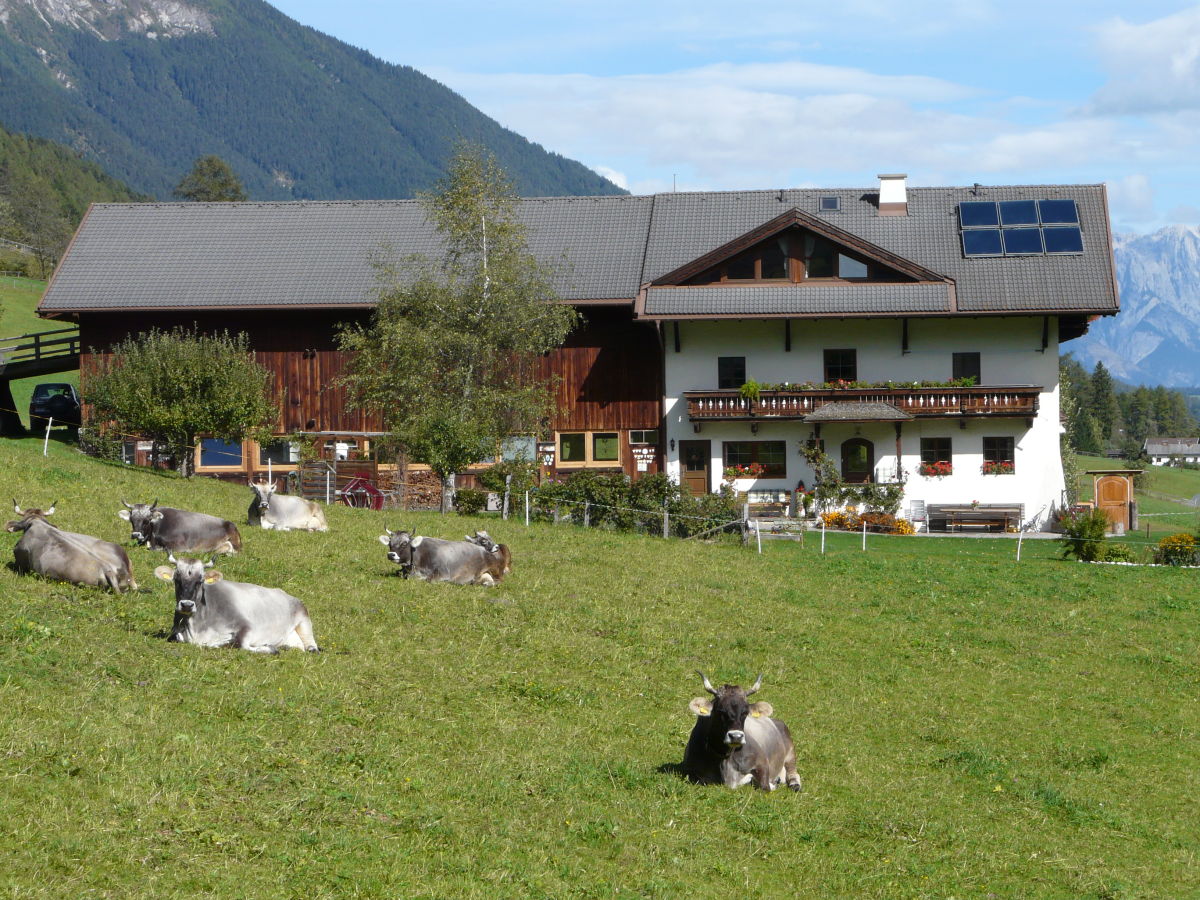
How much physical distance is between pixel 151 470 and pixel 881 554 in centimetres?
2086

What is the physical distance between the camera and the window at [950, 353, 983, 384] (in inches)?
1933

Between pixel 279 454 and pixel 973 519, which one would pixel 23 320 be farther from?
pixel 973 519

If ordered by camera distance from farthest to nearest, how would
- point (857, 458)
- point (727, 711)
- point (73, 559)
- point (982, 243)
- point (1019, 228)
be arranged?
1. point (1019, 228)
2. point (982, 243)
3. point (857, 458)
4. point (73, 559)
5. point (727, 711)

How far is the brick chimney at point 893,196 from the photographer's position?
5334cm

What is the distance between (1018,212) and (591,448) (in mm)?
18691

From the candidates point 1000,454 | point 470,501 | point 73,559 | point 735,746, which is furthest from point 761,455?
point 735,746

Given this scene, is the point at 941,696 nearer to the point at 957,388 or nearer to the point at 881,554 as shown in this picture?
the point at 881,554

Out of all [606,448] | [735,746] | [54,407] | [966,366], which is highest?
[966,366]

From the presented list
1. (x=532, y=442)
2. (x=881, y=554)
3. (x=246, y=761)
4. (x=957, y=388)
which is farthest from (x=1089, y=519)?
(x=246, y=761)

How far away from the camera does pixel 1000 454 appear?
48.5 meters

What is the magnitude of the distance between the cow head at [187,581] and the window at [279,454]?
115 ft

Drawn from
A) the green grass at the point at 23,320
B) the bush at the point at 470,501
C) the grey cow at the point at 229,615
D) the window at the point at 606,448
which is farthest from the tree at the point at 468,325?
the green grass at the point at 23,320

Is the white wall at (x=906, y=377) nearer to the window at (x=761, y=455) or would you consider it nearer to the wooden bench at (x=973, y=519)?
the window at (x=761, y=455)

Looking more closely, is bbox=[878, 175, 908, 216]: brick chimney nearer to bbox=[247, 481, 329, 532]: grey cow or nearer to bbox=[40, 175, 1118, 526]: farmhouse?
bbox=[40, 175, 1118, 526]: farmhouse
